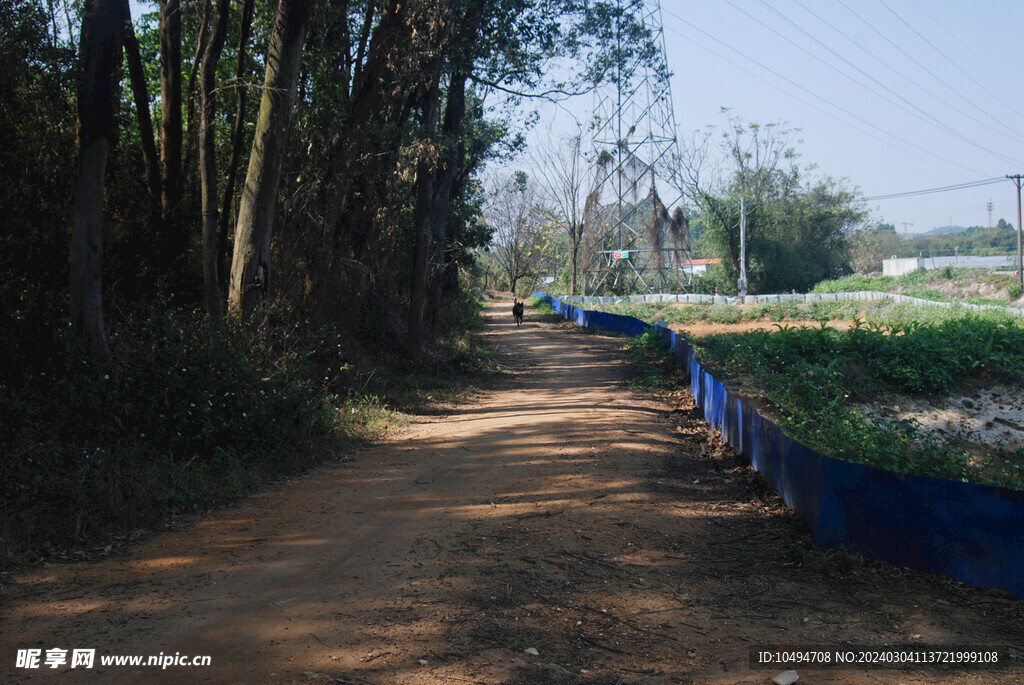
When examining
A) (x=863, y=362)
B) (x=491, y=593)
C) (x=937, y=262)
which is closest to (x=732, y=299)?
(x=863, y=362)

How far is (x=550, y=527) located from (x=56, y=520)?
14.7 feet

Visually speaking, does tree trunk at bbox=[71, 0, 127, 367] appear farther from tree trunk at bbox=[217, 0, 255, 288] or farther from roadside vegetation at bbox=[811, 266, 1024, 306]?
roadside vegetation at bbox=[811, 266, 1024, 306]

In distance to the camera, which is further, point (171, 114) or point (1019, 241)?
point (1019, 241)

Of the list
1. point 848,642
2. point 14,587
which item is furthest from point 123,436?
point 848,642

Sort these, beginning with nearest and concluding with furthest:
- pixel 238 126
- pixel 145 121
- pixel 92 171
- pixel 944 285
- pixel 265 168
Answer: pixel 92 171 → pixel 265 168 → pixel 238 126 → pixel 145 121 → pixel 944 285

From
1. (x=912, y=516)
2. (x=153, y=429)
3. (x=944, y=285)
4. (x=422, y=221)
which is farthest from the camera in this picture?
(x=944, y=285)

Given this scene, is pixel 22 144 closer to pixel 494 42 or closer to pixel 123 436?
pixel 123 436

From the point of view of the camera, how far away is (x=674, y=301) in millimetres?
49594

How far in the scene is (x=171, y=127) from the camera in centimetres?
1432

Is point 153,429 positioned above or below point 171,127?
below

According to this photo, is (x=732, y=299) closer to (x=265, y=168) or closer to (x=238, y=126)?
(x=238, y=126)

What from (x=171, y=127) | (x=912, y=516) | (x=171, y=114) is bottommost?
(x=912, y=516)

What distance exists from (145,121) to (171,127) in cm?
44

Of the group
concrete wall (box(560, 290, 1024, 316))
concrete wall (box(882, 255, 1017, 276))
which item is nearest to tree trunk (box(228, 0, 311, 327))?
concrete wall (box(560, 290, 1024, 316))
